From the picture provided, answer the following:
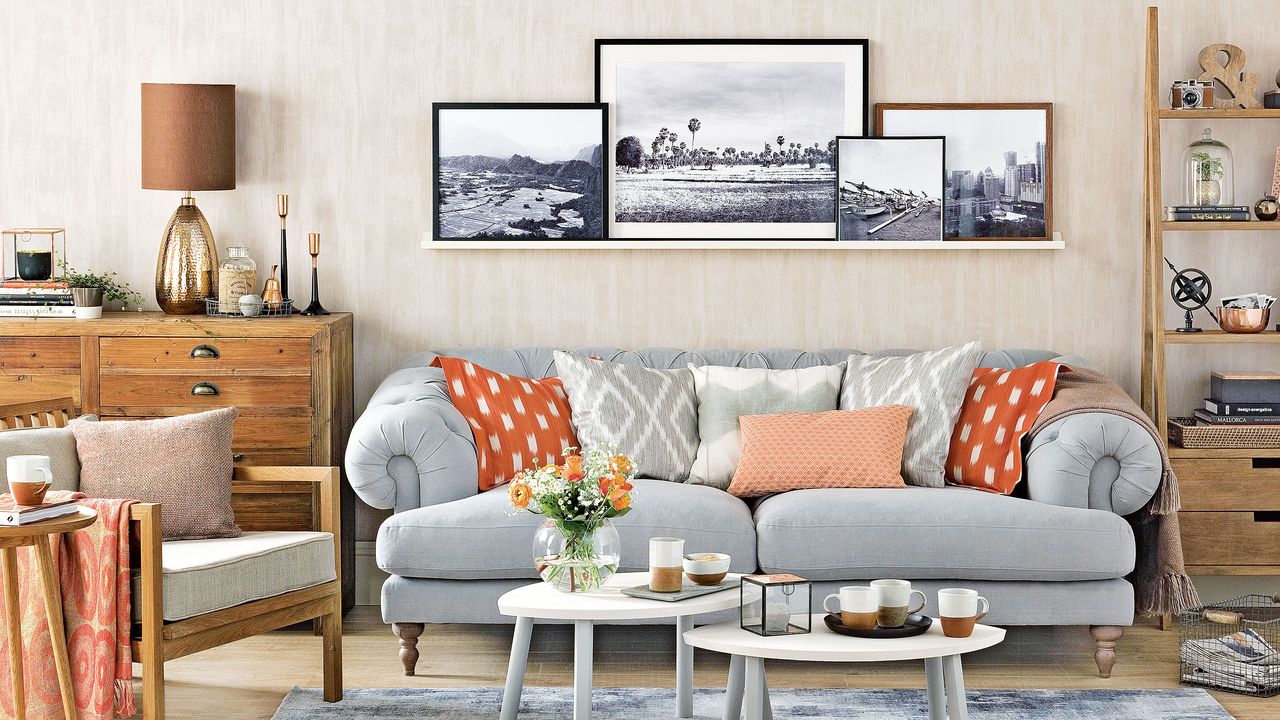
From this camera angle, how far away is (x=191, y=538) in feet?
10.9

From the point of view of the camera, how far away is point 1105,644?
11.6 ft

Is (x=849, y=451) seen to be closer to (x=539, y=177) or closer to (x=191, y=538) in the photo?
(x=539, y=177)

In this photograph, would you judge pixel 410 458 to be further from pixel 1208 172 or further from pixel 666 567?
pixel 1208 172

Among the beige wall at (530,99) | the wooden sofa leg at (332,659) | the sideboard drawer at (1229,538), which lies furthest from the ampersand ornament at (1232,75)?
the wooden sofa leg at (332,659)

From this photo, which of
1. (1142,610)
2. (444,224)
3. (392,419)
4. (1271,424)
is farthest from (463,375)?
(1271,424)

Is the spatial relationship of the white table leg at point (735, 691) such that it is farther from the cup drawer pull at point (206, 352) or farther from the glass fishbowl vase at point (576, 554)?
the cup drawer pull at point (206, 352)

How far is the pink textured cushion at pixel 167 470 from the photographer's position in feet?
10.8

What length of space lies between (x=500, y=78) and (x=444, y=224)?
0.56 metres

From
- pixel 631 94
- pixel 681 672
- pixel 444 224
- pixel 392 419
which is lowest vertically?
pixel 681 672

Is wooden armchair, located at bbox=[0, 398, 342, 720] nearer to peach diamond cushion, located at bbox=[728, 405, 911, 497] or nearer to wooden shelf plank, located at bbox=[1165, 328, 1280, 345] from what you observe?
peach diamond cushion, located at bbox=[728, 405, 911, 497]

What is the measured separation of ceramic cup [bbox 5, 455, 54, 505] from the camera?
2650 mm

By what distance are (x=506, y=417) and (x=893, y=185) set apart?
5.37 feet

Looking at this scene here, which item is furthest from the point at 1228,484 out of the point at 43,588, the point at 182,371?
the point at 43,588

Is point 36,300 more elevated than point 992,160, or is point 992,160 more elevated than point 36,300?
point 992,160
